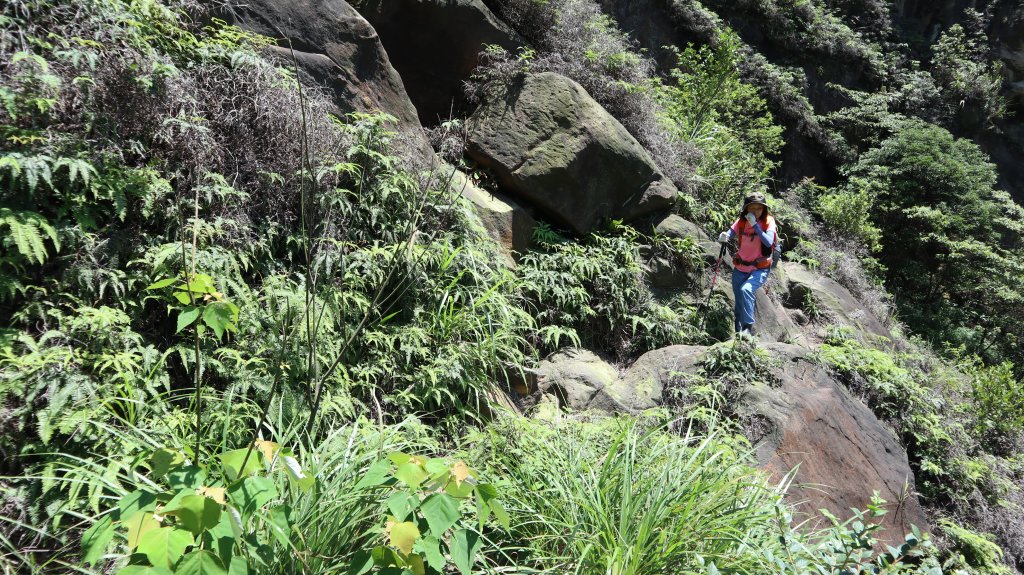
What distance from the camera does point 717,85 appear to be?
36.0 feet

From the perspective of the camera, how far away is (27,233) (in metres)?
3.01

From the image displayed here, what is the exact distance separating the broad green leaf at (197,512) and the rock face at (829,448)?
446 cm

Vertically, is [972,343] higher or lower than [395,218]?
higher

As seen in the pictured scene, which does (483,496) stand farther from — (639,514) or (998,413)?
(998,413)

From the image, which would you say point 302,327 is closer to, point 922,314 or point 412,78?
point 412,78

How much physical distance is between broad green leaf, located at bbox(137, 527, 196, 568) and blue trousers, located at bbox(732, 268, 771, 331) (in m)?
6.81

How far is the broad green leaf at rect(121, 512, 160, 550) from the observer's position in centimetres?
149

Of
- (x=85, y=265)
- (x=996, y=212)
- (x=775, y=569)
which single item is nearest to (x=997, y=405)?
(x=996, y=212)

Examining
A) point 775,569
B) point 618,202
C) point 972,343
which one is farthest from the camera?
point 972,343

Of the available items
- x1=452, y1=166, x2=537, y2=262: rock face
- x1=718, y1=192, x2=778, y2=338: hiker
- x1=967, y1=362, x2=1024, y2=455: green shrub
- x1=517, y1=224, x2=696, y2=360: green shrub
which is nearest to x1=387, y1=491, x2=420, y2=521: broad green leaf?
x1=517, y1=224, x2=696, y2=360: green shrub

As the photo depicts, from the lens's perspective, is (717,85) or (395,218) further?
(717,85)

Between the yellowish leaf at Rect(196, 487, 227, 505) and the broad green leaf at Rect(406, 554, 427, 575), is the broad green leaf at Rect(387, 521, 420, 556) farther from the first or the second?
the yellowish leaf at Rect(196, 487, 227, 505)

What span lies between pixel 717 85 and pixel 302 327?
9982 millimetres

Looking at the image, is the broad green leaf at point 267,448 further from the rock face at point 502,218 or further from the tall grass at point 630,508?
the rock face at point 502,218
